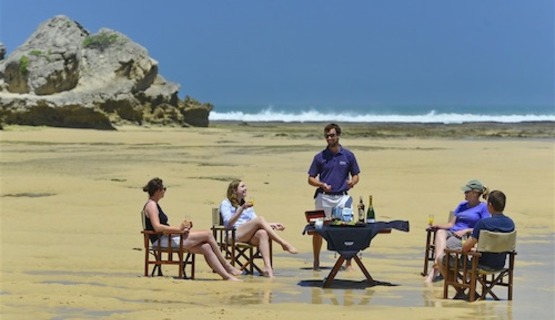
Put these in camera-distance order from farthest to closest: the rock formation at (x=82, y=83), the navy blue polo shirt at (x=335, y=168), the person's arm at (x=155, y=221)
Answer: the rock formation at (x=82, y=83) < the navy blue polo shirt at (x=335, y=168) < the person's arm at (x=155, y=221)

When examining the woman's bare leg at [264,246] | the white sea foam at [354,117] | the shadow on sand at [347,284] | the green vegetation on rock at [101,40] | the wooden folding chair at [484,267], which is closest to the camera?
the wooden folding chair at [484,267]

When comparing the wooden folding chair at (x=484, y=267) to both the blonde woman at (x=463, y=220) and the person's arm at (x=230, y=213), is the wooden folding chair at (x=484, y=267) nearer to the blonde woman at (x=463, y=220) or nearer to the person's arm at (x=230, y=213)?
the blonde woman at (x=463, y=220)

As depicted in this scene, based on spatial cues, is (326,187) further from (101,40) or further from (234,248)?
(101,40)

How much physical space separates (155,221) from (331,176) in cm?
200

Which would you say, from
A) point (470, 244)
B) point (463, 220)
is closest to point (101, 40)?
point (463, 220)

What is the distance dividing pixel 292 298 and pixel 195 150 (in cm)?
2088

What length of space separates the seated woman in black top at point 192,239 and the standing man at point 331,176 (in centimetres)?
120

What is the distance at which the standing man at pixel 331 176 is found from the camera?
11.4 metres

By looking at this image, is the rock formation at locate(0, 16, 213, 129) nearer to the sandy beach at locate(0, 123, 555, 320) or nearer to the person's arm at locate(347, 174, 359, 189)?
the sandy beach at locate(0, 123, 555, 320)

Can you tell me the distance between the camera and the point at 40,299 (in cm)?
891

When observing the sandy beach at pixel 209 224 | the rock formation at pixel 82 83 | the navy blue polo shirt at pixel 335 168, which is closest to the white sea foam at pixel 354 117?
the rock formation at pixel 82 83

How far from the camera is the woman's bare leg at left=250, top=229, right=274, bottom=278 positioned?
10.8 meters

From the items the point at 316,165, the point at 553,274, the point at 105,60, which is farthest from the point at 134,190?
the point at 105,60

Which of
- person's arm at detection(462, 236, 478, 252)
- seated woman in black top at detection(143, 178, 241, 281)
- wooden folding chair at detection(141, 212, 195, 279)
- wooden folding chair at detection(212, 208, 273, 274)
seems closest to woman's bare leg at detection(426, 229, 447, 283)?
person's arm at detection(462, 236, 478, 252)
